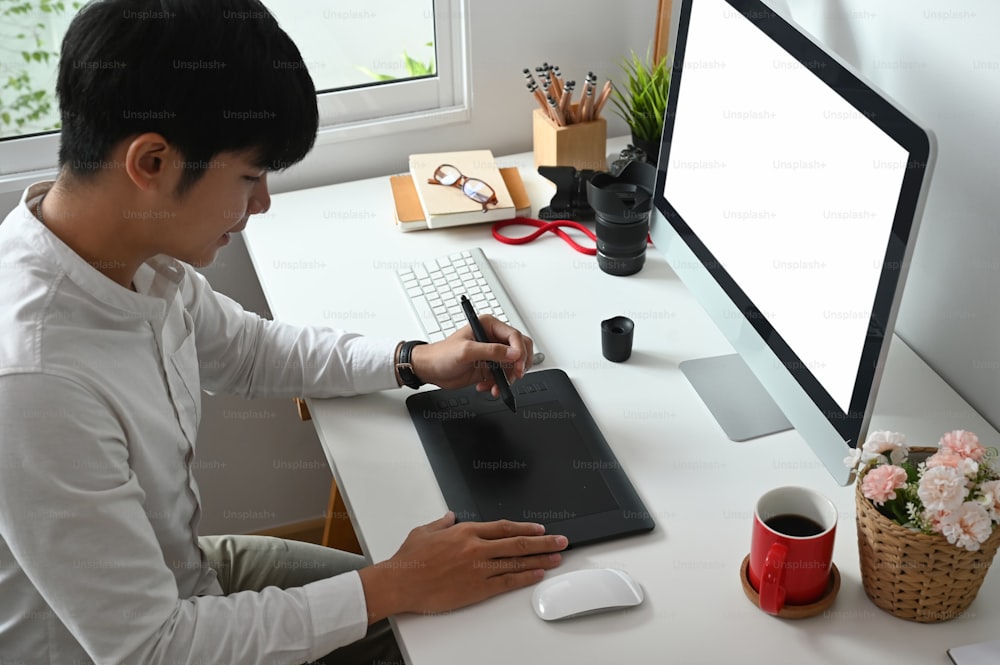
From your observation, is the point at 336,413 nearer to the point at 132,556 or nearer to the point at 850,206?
the point at 132,556

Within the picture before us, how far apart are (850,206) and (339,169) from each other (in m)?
1.10

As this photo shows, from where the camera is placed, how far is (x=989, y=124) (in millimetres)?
1196

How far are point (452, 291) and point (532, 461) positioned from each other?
39 cm

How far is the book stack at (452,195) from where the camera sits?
1682mm

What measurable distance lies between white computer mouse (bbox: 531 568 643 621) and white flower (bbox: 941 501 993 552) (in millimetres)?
306

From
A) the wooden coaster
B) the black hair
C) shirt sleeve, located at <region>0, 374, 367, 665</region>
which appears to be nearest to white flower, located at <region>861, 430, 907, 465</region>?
the wooden coaster

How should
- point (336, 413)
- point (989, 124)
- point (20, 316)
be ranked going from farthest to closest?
1. point (336, 413)
2. point (989, 124)
3. point (20, 316)

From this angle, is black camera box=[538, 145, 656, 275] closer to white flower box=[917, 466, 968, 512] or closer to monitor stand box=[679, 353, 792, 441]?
monitor stand box=[679, 353, 792, 441]

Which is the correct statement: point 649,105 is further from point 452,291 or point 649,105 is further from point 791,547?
point 791,547

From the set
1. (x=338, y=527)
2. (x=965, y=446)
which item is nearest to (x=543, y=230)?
(x=338, y=527)

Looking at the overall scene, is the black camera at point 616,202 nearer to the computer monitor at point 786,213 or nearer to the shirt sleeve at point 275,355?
the computer monitor at point 786,213

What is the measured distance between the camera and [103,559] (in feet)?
3.14

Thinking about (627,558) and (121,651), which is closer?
(121,651)

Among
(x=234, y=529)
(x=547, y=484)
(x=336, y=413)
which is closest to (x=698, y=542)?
(x=547, y=484)
